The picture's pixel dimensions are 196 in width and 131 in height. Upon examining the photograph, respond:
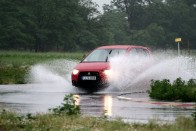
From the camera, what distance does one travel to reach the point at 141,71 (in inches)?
915

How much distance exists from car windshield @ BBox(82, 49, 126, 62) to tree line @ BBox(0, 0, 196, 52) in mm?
74126

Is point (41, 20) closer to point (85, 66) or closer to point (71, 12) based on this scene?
point (71, 12)

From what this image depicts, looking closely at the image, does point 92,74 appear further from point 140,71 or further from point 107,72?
point 140,71

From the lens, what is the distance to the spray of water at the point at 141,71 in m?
22.0

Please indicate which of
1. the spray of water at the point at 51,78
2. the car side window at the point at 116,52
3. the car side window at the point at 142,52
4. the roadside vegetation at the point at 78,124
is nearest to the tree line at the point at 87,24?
the spray of water at the point at 51,78

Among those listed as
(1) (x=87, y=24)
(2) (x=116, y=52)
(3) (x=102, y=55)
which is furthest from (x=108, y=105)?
(1) (x=87, y=24)

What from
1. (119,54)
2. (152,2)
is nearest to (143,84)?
(119,54)

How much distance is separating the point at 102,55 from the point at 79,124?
41.6 feet

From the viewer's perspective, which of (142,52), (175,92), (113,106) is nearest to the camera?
(113,106)

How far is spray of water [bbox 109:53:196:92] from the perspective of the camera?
2198 cm

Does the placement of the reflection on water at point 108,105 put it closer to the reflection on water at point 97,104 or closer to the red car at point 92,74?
the reflection on water at point 97,104

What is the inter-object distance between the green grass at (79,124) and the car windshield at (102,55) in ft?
37.4

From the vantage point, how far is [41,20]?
109 metres

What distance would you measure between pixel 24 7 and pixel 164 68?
84.0 metres
